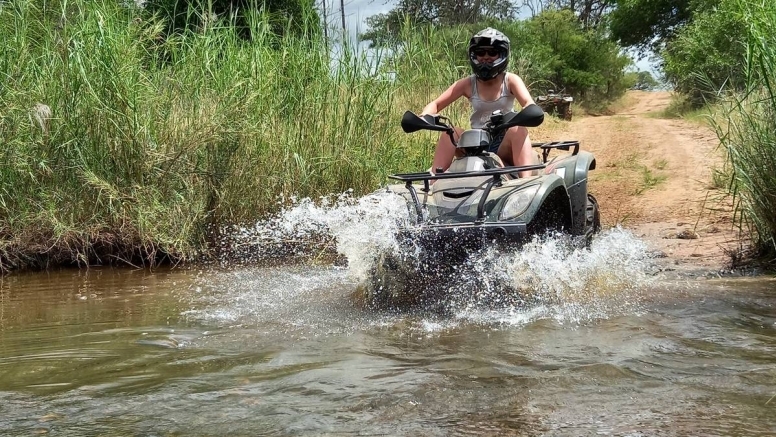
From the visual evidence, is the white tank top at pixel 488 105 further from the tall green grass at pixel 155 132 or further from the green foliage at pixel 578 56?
the green foliage at pixel 578 56

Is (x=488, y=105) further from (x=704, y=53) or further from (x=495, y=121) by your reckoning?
(x=704, y=53)

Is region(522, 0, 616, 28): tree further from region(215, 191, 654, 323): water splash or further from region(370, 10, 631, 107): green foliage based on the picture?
region(215, 191, 654, 323): water splash

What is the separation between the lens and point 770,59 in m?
5.19

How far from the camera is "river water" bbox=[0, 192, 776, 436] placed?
2787 millimetres

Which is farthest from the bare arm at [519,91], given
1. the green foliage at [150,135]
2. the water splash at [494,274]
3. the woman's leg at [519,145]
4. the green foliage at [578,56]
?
the green foliage at [578,56]

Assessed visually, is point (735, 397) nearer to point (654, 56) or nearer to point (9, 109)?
point (9, 109)

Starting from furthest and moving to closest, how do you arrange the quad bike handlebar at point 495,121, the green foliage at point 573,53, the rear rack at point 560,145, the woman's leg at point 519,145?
the green foliage at point 573,53
the rear rack at point 560,145
the woman's leg at point 519,145
the quad bike handlebar at point 495,121

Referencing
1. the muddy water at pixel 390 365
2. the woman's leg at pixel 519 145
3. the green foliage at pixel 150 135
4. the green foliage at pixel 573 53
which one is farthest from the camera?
the green foliage at pixel 573 53

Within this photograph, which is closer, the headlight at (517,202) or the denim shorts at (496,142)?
the headlight at (517,202)

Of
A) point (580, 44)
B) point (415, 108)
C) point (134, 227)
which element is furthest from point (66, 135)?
point (580, 44)

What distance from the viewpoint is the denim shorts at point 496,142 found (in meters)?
5.25

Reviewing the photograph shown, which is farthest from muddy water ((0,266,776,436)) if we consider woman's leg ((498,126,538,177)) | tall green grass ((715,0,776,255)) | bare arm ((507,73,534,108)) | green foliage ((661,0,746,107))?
green foliage ((661,0,746,107))

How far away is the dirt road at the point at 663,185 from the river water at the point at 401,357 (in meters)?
1.31

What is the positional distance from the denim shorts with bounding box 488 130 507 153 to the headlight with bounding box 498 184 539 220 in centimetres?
87
